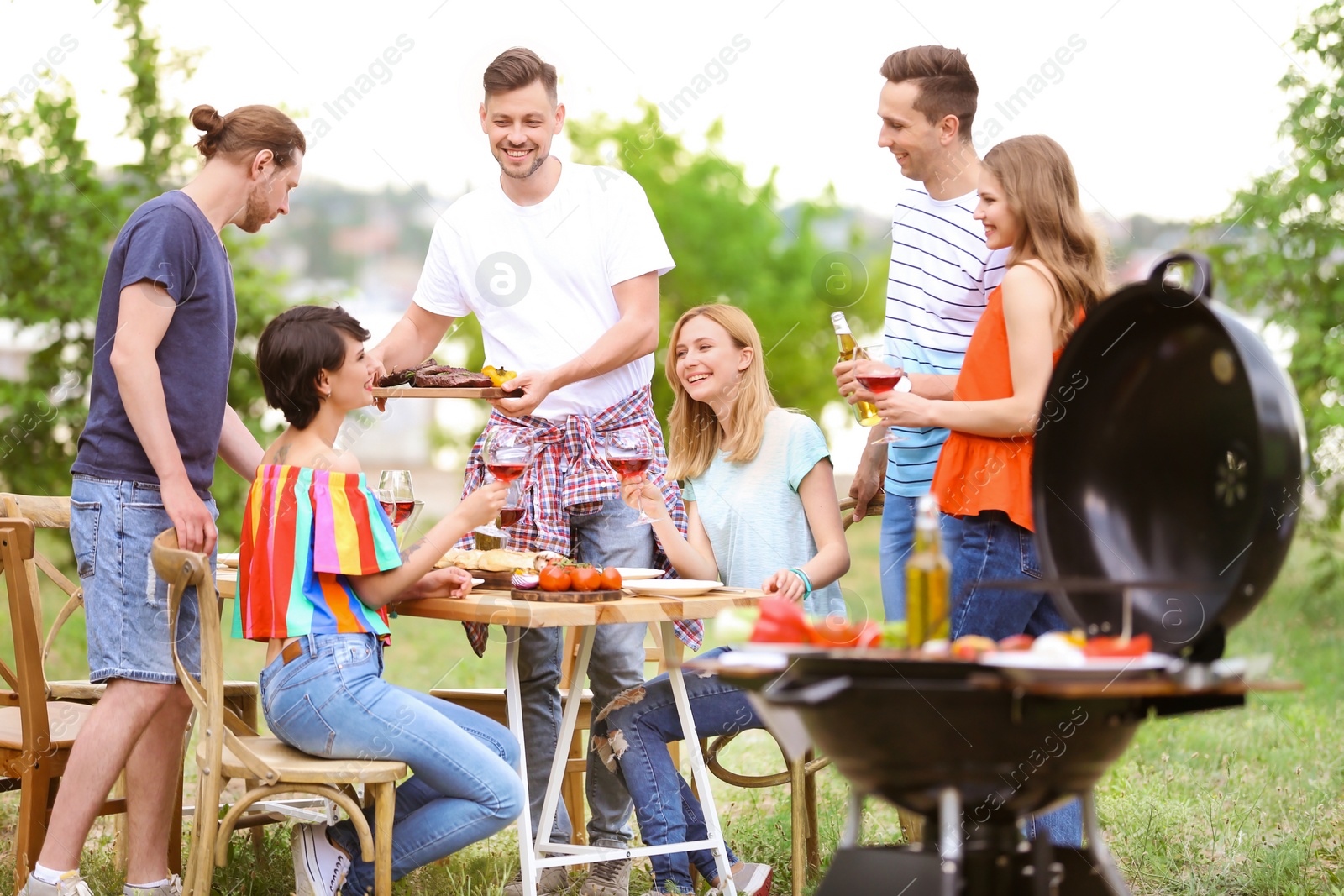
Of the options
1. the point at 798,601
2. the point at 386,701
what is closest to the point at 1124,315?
the point at 798,601

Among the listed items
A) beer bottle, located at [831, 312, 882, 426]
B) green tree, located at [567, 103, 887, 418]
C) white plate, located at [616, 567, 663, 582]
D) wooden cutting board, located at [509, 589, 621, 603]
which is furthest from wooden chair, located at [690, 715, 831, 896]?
green tree, located at [567, 103, 887, 418]

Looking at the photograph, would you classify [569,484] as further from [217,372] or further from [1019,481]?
[1019,481]

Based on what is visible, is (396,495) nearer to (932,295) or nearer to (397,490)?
(397,490)

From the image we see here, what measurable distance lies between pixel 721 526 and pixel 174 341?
1.63 metres

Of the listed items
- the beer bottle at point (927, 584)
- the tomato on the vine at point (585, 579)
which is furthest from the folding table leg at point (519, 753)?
the beer bottle at point (927, 584)

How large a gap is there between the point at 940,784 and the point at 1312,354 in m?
6.56

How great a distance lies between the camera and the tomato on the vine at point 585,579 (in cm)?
332

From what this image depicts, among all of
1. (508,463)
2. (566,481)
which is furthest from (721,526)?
(508,463)

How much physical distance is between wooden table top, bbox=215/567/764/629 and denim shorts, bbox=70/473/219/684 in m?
0.66

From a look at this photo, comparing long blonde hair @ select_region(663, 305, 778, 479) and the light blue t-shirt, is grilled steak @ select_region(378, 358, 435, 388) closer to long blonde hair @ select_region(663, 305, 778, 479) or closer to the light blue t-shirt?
long blonde hair @ select_region(663, 305, 778, 479)

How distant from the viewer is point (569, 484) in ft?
13.3

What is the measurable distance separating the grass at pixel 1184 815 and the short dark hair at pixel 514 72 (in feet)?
5.76

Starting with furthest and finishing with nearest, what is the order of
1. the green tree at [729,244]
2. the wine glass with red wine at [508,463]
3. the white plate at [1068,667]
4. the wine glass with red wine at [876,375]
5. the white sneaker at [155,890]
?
1. the green tree at [729,244]
2. the white sneaker at [155,890]
3. the wine glass with red wine at [508,463]
4. the wine glass with red wine at [876,375]
5. the white plate at [1068,667]

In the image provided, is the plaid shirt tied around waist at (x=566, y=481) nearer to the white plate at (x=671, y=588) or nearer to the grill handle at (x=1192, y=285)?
the white plate at (x=671, y=588)
